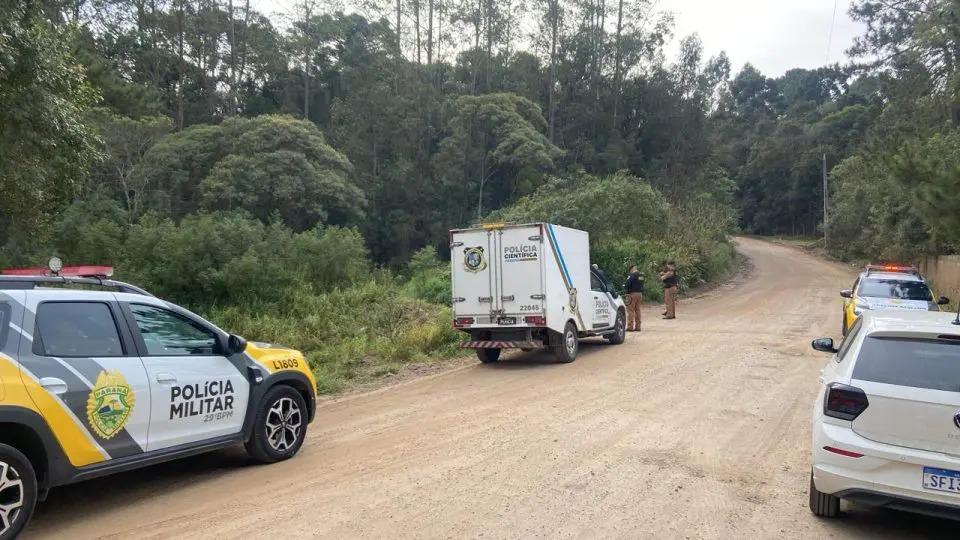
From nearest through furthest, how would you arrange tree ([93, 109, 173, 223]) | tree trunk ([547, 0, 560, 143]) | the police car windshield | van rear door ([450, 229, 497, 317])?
van rear door ([450, 229, 497, 317])
the police car windshield
tree ([93, 109, 173, 223])
tree trunk ([547, 0, 560, 143])

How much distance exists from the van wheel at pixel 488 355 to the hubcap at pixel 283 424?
6.54m

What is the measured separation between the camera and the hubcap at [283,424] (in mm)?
6287

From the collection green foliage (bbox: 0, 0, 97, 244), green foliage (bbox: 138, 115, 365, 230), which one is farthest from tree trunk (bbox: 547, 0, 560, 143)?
green foliage (bbox: 0, 0, 97, 244)

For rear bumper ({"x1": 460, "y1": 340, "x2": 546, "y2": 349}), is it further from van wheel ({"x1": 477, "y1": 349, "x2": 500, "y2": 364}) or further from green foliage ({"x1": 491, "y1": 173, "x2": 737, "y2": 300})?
green foliage ({"x1": 491, "y1": 173, "x2": 737, "y2": 300})

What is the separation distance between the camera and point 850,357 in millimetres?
4902

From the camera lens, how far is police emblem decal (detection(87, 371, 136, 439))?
15.6 feet

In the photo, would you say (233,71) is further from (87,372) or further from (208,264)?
(87,372)

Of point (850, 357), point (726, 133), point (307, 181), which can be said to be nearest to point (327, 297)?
point (850, 357)

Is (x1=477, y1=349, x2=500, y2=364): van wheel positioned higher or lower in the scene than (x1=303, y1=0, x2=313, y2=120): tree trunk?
lower

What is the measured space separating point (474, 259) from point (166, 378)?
300 inches

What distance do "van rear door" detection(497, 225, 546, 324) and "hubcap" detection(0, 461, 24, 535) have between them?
862cm

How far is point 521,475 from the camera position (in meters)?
5.81

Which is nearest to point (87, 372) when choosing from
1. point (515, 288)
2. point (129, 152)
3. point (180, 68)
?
point (515, 288)

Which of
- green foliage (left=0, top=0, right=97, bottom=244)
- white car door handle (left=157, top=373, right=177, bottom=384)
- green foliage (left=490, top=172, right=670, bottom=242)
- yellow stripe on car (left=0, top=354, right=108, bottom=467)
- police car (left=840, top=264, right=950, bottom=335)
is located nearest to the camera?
yellow stripe on car (left=0, top=354, right=108, bottom=467)
